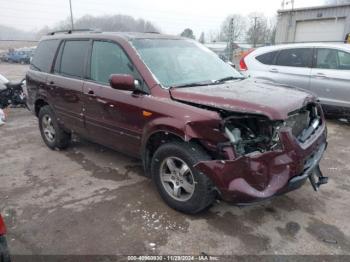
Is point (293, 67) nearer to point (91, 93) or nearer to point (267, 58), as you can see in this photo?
point (267, 58)

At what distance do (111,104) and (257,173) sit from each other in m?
2.02

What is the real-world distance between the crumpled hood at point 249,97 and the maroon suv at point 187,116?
0.01 meters

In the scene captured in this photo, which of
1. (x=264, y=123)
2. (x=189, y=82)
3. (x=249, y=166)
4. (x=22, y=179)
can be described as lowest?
(x=22, y=179)

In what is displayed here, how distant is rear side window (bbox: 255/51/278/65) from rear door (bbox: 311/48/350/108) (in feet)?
3.23

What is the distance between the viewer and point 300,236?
3.20 m

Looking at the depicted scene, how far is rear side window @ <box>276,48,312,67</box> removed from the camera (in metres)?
7.41

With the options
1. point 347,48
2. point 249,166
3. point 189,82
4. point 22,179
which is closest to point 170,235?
point 249,166

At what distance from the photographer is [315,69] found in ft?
23.8

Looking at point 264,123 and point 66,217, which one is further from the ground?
point 264,123

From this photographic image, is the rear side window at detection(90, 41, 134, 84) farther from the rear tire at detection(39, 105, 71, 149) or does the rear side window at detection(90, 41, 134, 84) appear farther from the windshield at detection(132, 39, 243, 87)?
the rear tire at detection(39, 105, 71, 149)

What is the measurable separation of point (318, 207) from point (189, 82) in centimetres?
202

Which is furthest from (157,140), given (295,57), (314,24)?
(314,24)

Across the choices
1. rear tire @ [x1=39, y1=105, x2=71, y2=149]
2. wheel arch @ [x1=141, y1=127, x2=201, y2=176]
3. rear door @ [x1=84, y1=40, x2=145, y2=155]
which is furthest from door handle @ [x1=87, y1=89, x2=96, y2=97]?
rear tire @ [x1=39, y1=105, x2=71, y2=149]

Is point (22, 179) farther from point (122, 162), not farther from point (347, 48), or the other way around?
point (347, 48)
